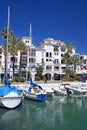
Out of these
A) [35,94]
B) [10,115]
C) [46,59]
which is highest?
[46,59]

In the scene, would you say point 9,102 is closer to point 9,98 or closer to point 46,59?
point 9,98

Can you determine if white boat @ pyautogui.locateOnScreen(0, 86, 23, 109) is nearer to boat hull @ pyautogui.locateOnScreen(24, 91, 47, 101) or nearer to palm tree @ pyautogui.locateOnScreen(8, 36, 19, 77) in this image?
boat hull @ pyautogui.locateOnScreen(24, 91, 47, 101)

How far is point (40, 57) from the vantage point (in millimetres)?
89938

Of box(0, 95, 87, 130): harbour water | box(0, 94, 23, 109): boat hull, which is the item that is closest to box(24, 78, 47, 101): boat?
box(0, 95, 87, 130): harbour water

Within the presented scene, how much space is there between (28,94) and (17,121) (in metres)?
17.4

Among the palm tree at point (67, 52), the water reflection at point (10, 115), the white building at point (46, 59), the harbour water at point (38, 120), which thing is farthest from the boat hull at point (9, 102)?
the palm tree at point (67, 52)

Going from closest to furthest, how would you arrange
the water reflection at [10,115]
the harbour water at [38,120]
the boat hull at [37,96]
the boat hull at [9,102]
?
the harbour water at [38,120]
the water reflection at [10,115]
the boat hull at [9,102]
the boat hull at [37,96]

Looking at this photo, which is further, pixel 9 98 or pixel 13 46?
pixel 13 46

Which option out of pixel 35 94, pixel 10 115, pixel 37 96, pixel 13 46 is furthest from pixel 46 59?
pixel 10 115

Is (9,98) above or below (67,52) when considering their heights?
below

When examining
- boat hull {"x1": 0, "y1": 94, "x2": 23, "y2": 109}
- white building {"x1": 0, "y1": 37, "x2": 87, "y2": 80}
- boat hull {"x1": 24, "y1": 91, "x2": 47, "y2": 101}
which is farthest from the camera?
white building {"x1": 0, "y1": 37, "x2": 87, "y2": 80}

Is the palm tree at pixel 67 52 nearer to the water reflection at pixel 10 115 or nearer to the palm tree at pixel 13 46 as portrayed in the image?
the palm tree at pixel 13 46

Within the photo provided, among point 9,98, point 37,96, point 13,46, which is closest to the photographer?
point 9,98

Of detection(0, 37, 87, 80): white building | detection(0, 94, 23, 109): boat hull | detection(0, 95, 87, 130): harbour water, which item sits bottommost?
detection(0, 95, 87, 130): harbour water
